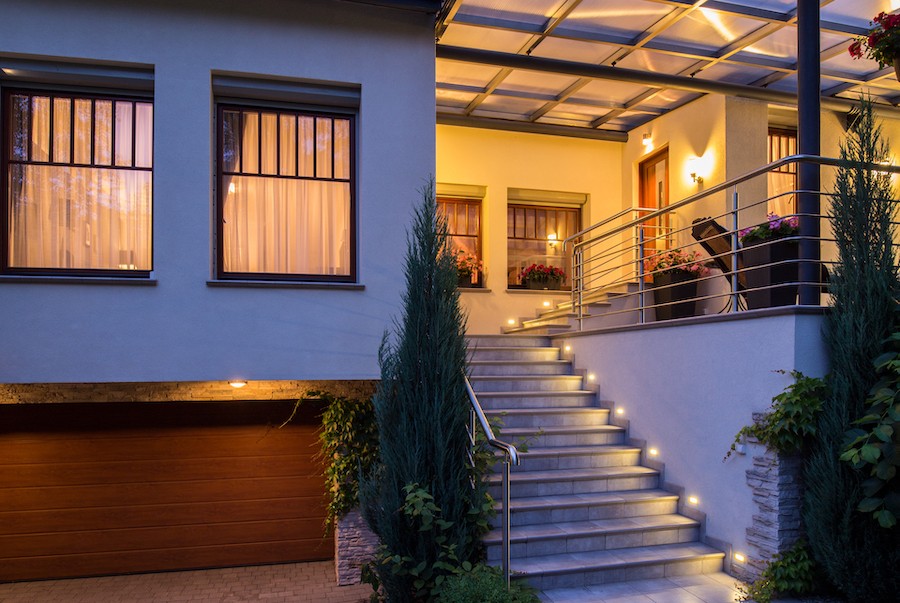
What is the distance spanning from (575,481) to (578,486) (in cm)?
5

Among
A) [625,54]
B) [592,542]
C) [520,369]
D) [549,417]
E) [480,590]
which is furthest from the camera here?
[625,54]

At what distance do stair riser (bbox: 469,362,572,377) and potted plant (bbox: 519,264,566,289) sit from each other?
2330 mm

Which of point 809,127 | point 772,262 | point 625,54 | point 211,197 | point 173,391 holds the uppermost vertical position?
point 625,54

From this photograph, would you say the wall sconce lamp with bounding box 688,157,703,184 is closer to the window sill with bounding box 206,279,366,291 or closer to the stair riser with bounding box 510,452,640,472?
the stair riser with bounding box 510,452,640,472

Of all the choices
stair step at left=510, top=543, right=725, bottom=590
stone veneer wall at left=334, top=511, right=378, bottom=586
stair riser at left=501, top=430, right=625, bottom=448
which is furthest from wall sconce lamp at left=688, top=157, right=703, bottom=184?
stone veneer wall at left=334, top=511, right=378, bottom=586

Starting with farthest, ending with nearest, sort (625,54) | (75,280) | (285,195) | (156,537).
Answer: (625,54)
(156,537)
(285,195)
(75,280)

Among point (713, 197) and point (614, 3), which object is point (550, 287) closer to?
point (713, 197)

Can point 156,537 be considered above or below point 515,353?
below

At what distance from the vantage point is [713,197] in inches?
318

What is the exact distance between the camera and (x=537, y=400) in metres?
6.45

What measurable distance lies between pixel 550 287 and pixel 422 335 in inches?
196

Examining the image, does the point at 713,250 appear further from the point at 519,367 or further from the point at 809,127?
the point at 519,367

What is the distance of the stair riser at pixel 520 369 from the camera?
22.2 ft

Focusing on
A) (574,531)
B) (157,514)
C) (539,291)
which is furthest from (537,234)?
(157,514)
